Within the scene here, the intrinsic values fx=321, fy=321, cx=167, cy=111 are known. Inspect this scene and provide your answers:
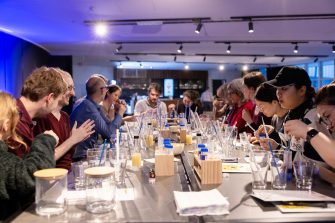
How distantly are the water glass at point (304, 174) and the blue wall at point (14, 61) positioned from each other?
6.80 metres

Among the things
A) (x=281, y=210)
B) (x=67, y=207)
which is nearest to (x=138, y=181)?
(x=67, y=207)

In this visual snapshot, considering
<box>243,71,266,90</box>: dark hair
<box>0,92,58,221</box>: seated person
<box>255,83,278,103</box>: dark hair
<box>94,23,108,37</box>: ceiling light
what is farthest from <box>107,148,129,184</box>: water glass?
<box>94,23,108,37</box>: ceiling light

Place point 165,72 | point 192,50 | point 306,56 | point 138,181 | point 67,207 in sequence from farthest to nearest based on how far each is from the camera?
point 165,72 < point 306,56 < point 192,50 < point 138,181 < point 67,207

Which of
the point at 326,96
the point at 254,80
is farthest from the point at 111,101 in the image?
the point at 326,96

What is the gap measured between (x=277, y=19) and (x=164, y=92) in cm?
1130

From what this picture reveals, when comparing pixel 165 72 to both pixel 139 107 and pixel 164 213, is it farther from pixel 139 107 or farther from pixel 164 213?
pixel 164 213

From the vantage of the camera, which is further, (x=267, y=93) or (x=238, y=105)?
(x=238, y=105)

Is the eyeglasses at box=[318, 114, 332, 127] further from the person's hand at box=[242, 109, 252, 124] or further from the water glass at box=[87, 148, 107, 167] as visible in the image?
the person's hand at box=[242, 109, 252, 124]

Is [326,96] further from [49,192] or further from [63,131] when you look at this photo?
[63,131]

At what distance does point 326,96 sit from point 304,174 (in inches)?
21.4

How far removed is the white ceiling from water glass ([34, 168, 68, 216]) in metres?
3.84

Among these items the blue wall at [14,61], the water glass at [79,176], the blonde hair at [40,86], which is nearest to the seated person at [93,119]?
the blonde hair at [40,86]

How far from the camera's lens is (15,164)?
4.66 feet

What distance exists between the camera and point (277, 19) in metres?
5.60
